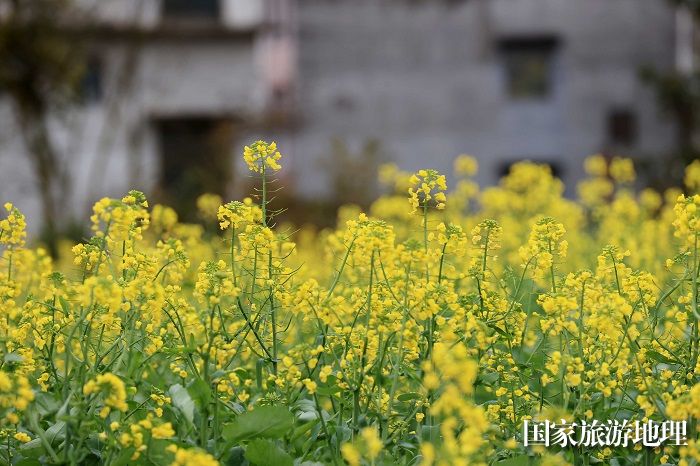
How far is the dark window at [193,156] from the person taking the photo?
1504 cm

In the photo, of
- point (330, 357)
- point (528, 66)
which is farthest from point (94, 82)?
point (330, 357)

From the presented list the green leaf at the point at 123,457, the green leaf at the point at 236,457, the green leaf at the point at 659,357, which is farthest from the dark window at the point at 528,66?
the green leaf at the point at 123,457

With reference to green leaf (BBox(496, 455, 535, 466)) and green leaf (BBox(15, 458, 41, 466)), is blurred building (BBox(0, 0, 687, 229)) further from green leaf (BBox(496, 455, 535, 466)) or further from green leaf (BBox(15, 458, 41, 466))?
green leaf (BBox(496, 455, 535, 466))

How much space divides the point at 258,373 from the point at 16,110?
545 inches

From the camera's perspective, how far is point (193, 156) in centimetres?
1962

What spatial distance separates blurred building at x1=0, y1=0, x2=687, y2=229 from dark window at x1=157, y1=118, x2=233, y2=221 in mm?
39

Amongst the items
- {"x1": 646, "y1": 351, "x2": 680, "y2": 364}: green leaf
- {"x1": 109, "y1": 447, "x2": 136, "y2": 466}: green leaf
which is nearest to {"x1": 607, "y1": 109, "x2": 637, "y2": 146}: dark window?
{"x1": 646, "y1": 351, "x2": 680, "y2": 364}: green leaf

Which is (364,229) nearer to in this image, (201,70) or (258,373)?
(258,373)

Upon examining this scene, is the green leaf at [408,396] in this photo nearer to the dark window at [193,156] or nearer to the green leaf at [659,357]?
the green leaf at [659,357]

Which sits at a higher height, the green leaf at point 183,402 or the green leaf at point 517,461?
the green leaf at point 183,402

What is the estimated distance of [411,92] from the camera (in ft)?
68.5

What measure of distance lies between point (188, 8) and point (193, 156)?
2.55 metres

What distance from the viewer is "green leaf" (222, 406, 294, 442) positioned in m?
3.03

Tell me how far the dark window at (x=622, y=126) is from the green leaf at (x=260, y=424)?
1900 centimetres
